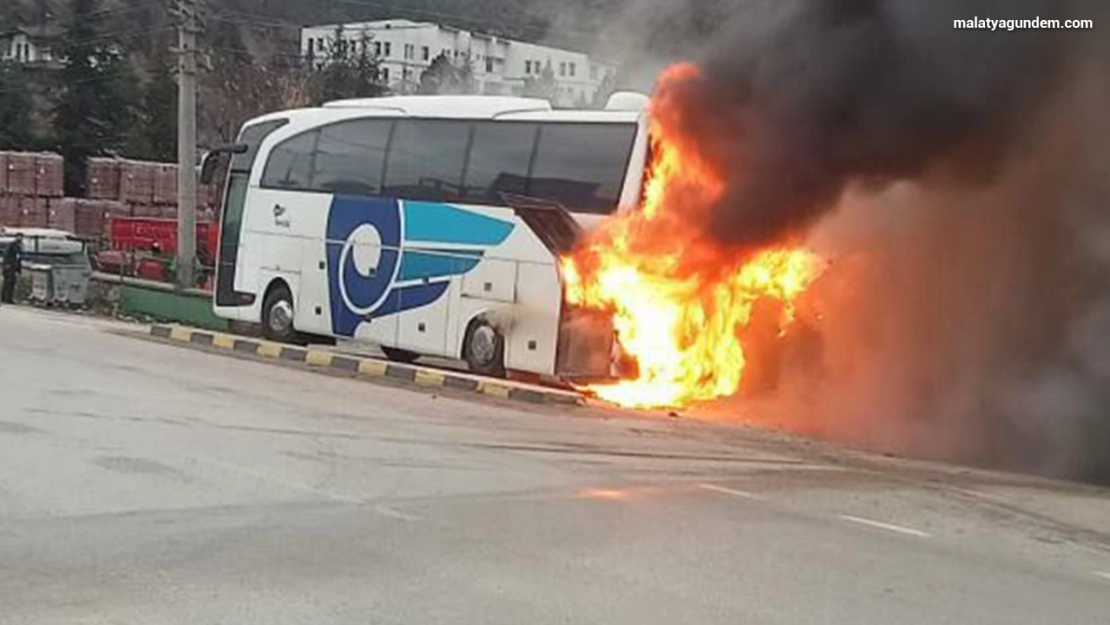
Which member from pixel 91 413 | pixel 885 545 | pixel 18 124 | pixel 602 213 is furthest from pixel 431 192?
pixel 18 124

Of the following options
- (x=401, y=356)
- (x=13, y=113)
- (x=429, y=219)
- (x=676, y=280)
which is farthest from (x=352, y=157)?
(x=13, y=113)

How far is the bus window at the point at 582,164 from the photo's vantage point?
1493 cm

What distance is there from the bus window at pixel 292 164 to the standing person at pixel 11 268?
10.9 m

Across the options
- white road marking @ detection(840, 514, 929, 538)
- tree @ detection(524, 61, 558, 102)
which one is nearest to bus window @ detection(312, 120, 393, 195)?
white road marking @ detection(840, 514, 929, 538)

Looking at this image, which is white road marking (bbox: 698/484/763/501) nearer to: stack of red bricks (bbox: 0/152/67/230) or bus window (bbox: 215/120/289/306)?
bus window (bbox: 215/120/289/306)

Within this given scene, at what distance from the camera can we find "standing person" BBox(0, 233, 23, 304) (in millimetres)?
28688

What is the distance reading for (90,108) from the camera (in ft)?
187

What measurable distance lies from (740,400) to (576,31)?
16346mm

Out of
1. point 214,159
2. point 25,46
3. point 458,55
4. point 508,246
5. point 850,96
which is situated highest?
point 458,55

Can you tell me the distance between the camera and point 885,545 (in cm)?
748

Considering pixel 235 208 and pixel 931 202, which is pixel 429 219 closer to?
pixel 235 208

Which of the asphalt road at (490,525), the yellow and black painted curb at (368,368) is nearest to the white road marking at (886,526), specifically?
the asphalt road at (490,525)

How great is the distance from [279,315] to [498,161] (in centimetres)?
529

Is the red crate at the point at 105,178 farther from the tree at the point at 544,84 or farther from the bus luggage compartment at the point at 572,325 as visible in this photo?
the bus luggage compartment at the point at 572,325
